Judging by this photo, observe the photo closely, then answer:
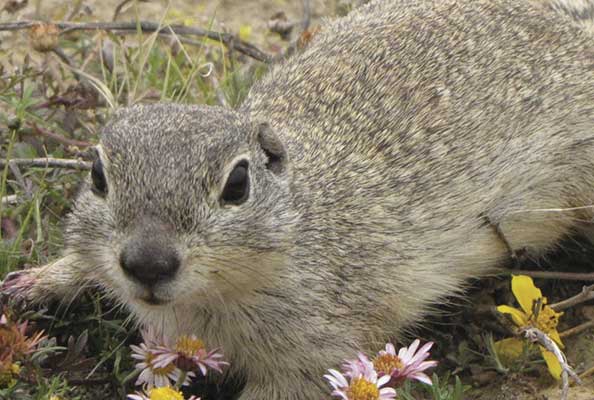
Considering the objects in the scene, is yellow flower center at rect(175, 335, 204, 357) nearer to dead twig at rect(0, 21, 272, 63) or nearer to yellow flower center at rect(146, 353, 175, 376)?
yellow flower center at rect(146, 353, 175, 376)

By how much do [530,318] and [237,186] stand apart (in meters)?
1.39

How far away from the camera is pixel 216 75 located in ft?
21.3

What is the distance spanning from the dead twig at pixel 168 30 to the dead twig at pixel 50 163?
1122 millimetres

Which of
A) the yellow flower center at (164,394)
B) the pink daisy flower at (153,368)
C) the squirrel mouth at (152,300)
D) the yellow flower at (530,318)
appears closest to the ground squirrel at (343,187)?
the squirrel mouth at (152,300)

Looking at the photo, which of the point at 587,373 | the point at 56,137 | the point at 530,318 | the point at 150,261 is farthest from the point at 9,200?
the point at 587,373

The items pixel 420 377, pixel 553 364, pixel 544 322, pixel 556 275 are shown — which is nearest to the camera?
pixel 420 377

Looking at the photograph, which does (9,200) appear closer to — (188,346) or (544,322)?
(188,346)

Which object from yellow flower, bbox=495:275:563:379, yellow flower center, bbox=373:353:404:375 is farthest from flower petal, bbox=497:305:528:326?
yellow flower center, bbox=373:353:404:375

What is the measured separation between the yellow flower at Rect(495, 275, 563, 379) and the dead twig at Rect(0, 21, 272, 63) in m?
2.51

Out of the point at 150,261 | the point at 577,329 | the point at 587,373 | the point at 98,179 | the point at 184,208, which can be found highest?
the point at 98,179

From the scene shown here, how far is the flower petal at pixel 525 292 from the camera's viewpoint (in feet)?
15.0

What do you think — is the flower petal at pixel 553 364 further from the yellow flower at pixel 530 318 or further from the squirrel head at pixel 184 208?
the squirrel head at pixel 184 208

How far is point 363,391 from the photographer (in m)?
3.67

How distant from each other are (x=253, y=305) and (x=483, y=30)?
6.33 feet
